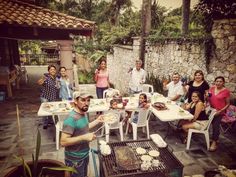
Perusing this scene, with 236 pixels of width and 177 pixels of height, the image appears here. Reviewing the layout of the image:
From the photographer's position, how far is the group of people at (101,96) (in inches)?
121

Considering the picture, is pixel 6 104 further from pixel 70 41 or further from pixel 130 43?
pixel 130 43

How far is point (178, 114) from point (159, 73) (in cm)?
481

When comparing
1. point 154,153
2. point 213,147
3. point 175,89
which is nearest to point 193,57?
point 175,89

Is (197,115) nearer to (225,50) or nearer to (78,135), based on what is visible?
(225,50)

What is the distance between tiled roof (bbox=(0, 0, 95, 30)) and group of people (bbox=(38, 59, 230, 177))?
183 cm

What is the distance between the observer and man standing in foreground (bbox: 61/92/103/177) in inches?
118

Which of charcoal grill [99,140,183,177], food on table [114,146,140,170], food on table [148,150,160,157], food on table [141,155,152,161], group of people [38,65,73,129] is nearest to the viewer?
charcoal grill [99,140,183,177]

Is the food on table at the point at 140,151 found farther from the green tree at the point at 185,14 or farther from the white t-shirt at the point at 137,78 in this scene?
the green tree at the point at 185,14

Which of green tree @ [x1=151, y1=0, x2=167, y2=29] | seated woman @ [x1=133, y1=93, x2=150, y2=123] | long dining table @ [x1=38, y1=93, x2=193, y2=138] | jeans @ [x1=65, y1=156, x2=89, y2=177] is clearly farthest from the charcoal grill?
green tree @ [x1=151, y1=0, x2=167, y2=29]

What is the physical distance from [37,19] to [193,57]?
5.89m

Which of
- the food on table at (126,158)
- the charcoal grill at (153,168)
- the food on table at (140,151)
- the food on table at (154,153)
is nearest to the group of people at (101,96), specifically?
the charcoal grill at (153,168)

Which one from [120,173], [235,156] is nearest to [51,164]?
[120,173]

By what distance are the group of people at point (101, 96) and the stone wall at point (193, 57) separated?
3.80 ft

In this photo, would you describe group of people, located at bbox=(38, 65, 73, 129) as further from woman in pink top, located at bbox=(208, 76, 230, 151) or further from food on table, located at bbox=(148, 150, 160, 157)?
woman in pink top, located at bbox=(208, 76, 230, 151)
